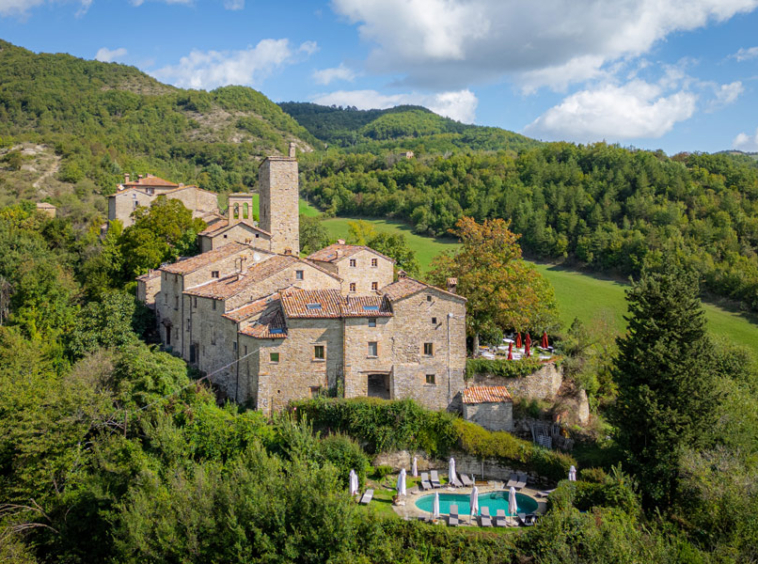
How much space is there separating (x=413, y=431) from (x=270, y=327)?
8.27 metres

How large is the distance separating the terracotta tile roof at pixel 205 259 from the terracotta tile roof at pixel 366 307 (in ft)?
32.5

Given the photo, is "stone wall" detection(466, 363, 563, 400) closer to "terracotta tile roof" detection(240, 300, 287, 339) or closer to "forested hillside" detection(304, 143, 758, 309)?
"terracotta tile roof" detection(240, 300, 287, 339)

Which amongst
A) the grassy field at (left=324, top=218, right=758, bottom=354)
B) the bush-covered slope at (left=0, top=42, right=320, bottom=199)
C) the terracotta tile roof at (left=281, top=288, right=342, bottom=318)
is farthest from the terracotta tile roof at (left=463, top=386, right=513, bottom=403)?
the bush-covered slope at (left=0, top=42, right=320, bottom=199)

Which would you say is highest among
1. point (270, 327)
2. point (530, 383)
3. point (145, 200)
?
point (145, 200)

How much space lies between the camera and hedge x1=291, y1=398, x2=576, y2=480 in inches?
1072

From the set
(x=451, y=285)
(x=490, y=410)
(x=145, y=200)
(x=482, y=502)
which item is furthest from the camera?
(x=145, y=200)

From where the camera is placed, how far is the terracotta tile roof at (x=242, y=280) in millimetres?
31234

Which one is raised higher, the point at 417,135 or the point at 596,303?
the point at 417,135

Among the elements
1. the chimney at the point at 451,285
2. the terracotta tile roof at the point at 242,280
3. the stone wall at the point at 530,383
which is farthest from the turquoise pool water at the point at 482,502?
the terracotta tile roof at the point at 242,280

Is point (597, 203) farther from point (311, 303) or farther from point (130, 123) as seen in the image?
point (130, 123)

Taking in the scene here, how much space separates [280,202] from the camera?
40.4 meters

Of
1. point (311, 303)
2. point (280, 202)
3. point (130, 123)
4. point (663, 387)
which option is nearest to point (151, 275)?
point (280, 202)

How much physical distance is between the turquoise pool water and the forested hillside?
128 feet

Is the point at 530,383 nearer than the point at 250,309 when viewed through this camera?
No
